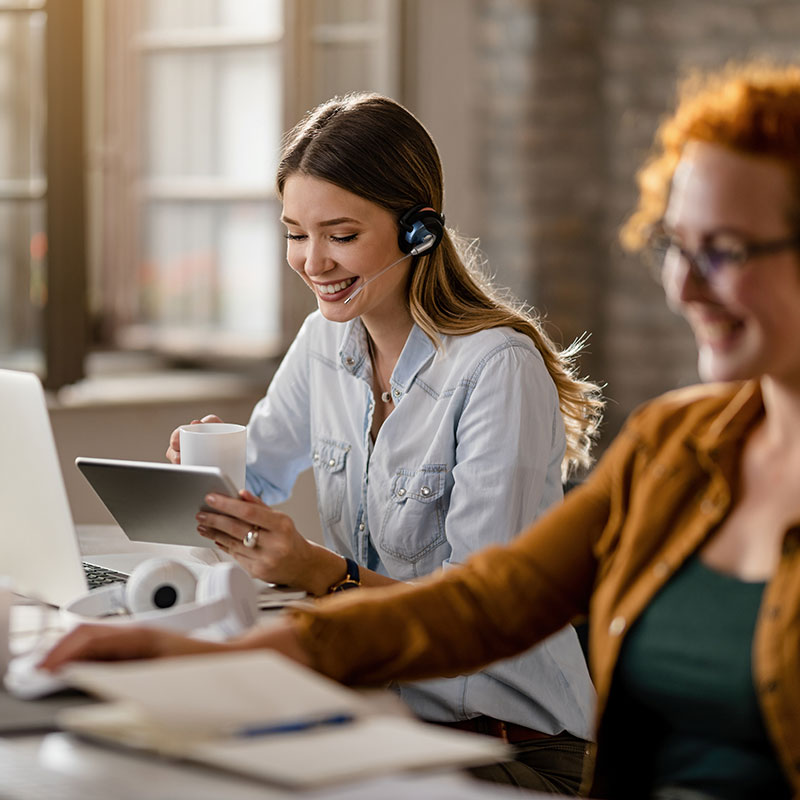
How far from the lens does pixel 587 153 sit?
3.94m

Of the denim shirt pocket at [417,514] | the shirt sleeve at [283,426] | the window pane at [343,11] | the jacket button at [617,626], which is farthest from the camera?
the window pane at [343,11]

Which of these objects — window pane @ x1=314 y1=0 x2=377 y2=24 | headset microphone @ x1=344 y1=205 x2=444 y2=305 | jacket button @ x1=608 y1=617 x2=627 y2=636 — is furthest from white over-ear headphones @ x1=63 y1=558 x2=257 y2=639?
window pane @ x1=314 y1=0 x2=377 y2=24

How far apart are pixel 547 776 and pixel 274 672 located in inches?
28.9

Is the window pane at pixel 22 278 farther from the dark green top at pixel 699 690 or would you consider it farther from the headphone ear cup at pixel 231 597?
the dark green top at pixel 699 690

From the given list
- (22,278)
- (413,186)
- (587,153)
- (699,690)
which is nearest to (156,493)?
(413,186)

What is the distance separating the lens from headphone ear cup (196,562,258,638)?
4.37 feet

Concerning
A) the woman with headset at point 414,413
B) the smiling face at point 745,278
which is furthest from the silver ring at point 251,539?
the smiling face at point 745,278

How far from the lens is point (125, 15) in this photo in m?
3.66

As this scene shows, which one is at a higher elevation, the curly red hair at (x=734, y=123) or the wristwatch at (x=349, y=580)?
the curly red hair at (x=734, y=123)

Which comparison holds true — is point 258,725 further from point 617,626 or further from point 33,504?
point 33,504

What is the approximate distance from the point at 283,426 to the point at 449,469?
0.45 metres

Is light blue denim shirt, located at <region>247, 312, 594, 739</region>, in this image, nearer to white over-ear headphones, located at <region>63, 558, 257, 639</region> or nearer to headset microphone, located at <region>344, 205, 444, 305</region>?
headset microphone, located at <region>344, 205, 444, 305</region>

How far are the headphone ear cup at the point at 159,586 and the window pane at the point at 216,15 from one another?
247 centimetres

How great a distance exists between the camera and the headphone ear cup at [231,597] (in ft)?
4.37
